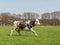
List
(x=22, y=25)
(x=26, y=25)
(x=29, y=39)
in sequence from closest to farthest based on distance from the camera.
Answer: (x=29, y=39) < (x=26, y=25) < (x=22, y=25)

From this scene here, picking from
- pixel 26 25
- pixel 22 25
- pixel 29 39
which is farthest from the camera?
pixel 22 25

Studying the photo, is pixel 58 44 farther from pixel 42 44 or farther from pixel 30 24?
pixel 30 24

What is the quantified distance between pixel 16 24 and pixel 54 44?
8.31m

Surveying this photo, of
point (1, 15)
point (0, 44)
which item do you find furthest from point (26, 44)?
point (1, 15)

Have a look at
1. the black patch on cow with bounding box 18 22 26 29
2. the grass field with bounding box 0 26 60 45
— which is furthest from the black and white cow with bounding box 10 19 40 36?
the grass field with bounding box 0 26 60 45

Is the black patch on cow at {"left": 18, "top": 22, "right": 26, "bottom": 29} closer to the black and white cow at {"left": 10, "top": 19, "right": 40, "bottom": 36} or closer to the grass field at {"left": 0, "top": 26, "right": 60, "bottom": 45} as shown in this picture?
the black and white cow at {"left": 10, "top": 19, "right": 40, "bottom": 36}

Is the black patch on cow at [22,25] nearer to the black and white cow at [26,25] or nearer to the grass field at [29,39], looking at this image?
the black and white cow at [26,25]

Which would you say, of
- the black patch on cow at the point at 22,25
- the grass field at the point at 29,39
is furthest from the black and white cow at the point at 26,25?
the grass field at the point at 29,39


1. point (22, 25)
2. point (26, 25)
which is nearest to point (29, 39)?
point (26, 25)

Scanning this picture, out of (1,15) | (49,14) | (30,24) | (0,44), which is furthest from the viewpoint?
(49,14)

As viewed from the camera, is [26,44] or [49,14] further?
[49,14]

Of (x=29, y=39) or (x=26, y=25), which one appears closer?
(x=29, y=39)

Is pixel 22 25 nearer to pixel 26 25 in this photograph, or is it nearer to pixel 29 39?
pixel 26 25

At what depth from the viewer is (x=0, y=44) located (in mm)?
12781
